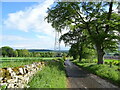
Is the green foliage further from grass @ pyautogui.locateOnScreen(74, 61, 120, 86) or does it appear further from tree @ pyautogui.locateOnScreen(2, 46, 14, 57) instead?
tree @ pyautogui.locateOnScreen(2, 46, 14, 57)

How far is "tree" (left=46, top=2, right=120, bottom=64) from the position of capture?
60.6ft

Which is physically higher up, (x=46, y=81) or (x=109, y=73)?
(x=46, y=81)

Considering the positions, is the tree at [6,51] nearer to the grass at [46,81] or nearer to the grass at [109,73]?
the grass at [46,81]

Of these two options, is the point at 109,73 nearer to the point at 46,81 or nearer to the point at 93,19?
the point at 46,81

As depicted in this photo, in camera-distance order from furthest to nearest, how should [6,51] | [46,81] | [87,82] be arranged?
[87,82], [6,51], [46,81]

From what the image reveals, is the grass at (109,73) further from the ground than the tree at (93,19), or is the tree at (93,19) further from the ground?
the tree at (93,19)

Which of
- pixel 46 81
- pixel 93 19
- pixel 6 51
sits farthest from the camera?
pixel 93 19

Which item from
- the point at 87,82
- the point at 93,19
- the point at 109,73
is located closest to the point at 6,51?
the point at 87,82

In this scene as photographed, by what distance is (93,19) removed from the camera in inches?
794

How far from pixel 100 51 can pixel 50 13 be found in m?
7.67

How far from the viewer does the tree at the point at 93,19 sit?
1847 centimetres

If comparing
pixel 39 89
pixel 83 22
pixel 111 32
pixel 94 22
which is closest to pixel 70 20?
pixel 83 22

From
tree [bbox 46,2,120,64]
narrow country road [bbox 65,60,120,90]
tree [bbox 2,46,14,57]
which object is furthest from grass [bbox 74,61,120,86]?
tree [bbox 2,46,14,57]

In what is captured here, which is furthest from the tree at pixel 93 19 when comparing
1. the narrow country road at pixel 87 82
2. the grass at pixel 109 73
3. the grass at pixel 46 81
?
the grass at pixel 46 81
